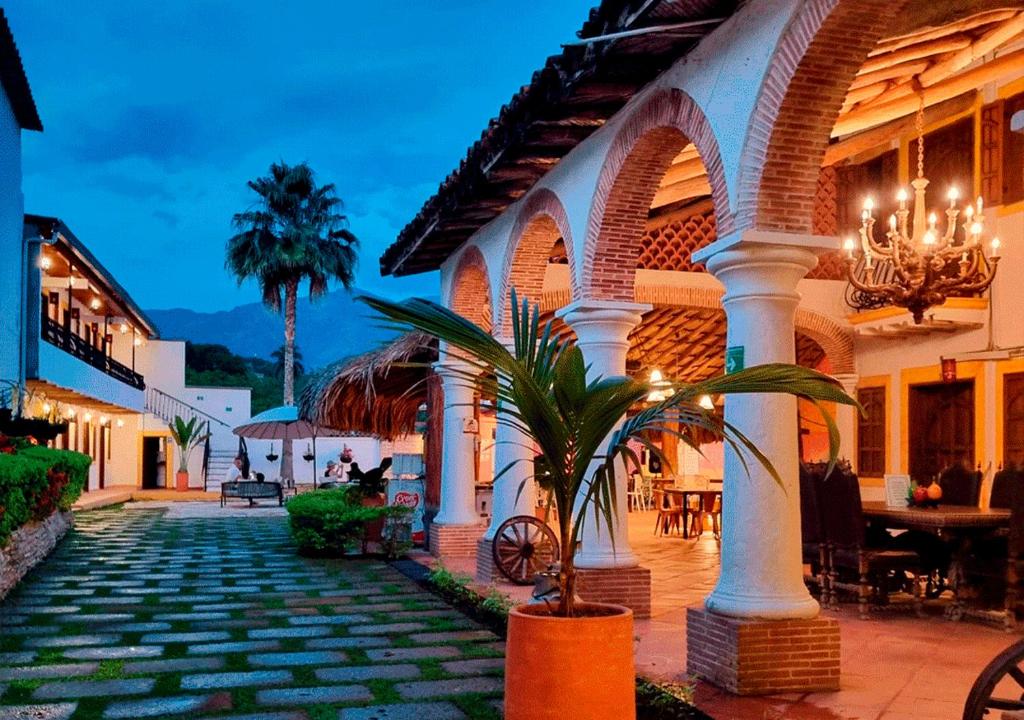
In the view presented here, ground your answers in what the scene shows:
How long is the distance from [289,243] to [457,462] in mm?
23572

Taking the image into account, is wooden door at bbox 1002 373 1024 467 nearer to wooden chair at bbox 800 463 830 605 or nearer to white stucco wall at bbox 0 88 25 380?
wooden chair at bbox 800 463 830 605

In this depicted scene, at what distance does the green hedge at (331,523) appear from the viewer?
1232 cm

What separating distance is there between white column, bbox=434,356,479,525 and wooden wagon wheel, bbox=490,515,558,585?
2.33 m

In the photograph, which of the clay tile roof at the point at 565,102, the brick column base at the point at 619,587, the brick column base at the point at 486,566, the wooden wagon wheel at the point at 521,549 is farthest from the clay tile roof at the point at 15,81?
the brick column base at the point at 619,587

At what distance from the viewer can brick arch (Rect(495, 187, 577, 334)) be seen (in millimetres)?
9602

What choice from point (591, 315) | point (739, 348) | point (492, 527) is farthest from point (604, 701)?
point (492, 527)

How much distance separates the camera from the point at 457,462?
1196 cm

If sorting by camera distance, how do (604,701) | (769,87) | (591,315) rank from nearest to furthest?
1. (604,701)
2. (769,87)
3. (591,315)

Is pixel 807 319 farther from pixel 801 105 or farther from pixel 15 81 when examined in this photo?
pixel 15 81

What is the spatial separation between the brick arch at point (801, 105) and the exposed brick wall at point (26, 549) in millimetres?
6827

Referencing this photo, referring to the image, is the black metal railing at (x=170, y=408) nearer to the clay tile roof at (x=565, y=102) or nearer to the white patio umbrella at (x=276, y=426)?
the white patio umbrella at (x=276, y=426)

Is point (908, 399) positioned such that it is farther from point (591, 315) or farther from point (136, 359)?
point (136, 359)

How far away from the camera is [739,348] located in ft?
18.6

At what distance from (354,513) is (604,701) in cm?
867
